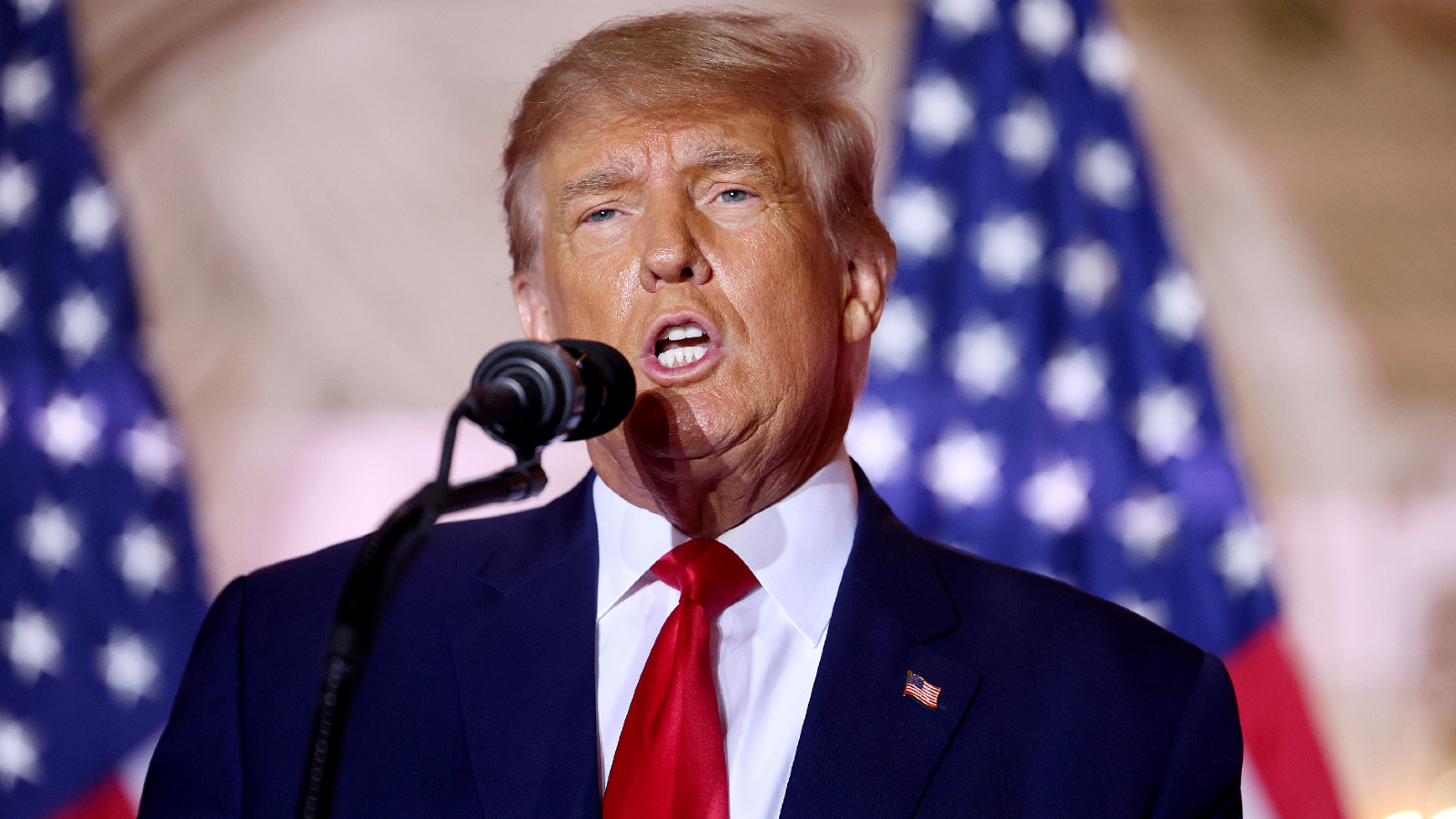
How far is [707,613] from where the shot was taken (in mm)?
1517

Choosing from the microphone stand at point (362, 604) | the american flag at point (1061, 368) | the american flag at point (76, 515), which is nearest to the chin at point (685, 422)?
the microphone stand at point (362, 604)

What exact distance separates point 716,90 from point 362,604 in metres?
0.92

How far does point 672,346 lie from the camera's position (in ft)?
4.83

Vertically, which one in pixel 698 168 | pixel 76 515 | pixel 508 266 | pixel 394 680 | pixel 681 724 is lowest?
pixel 76 515

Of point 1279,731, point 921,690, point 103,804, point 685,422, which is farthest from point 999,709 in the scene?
point 103,804

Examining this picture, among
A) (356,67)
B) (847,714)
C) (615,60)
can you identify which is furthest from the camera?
(356,67)

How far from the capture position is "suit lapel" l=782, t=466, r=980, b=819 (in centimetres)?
137

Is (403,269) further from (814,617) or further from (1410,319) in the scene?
(1410,319)

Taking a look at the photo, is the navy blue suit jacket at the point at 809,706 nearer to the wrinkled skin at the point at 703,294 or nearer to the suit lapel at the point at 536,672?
the suit lapel at the point at 536,672

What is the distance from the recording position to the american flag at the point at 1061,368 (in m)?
3.14

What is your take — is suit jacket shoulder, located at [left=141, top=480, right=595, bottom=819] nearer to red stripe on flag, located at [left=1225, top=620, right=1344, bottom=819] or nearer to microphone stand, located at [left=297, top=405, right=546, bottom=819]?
microphone stand, located at [left=297, top=405, right=546, bottom=819]

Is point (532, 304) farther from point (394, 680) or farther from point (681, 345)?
point (394, 680)

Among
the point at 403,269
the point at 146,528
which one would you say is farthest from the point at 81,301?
the point at 403,269

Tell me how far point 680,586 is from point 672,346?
1.04 feet
